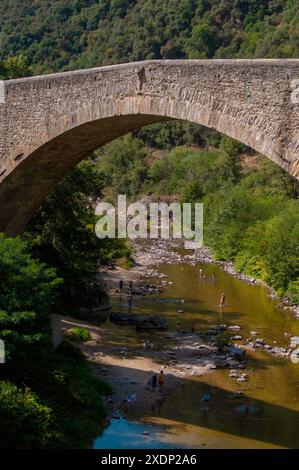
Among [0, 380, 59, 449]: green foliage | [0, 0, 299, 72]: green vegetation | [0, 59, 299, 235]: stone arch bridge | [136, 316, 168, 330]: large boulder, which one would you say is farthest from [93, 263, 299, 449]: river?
[0, 0, 299, 72]: green vegetation

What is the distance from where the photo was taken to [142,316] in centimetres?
2002

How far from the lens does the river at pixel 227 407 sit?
38.3 ft

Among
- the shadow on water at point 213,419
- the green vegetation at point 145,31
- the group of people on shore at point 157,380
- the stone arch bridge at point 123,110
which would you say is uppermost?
the green vegetation at point 145,31

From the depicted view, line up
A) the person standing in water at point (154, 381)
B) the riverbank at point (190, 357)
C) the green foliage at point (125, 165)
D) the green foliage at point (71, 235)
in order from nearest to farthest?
the riverbank at point (190, 357)
the person standing in water at point (154, 381)
the green foliage at point (71, 235)
the green foliage at point (125, 165)

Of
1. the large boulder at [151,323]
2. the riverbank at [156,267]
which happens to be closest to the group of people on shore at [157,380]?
the large boulder at [151,323]

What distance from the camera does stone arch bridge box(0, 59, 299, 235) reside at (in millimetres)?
8508

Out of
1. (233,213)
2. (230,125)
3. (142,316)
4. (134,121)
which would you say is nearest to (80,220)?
(142,316)

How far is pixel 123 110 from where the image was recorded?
1105cm

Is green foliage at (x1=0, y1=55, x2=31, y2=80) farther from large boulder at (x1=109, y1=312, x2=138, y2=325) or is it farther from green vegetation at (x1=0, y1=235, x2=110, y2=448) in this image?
green vegetation at (x1=0, y1=235, x2=110, y2=448)

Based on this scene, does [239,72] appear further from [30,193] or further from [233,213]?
[233,213]

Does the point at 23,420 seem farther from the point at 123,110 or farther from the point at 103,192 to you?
the point at 103,192

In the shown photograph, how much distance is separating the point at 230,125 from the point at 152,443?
6171mm

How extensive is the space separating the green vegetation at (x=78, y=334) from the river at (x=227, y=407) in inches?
46.0

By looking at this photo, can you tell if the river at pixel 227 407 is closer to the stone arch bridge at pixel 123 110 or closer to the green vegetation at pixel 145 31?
the stone arch bridge at pixel 123 110
